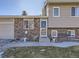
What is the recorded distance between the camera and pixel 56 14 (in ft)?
47.4

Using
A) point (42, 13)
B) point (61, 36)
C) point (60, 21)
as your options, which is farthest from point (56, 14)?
point (42, 13)

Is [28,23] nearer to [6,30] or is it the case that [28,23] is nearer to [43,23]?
[43,23]

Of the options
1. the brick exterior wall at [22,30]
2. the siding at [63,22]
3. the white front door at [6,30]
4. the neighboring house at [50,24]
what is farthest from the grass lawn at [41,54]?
the white front door at [6,30]

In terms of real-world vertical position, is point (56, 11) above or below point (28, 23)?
above

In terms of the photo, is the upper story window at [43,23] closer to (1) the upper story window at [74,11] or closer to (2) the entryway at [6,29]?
(1) the upper story window at [74,11]

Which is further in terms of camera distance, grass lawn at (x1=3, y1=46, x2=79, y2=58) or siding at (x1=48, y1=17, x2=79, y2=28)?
siding at (x1=48, y1=17, x2=79, y2=28)

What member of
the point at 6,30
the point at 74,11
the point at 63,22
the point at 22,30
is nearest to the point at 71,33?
the point at 63,22

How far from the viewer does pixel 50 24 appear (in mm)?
14422

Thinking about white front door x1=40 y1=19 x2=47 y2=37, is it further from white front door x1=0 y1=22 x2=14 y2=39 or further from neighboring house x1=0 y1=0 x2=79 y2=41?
white front door x1=0 y1=22 x2=14 y2=39

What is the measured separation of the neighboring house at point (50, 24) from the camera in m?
14.4

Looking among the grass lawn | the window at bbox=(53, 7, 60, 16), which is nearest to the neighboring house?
the window at bbox=(53, 7, 60, 16)

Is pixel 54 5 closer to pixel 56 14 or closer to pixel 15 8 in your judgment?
pixel 56 14

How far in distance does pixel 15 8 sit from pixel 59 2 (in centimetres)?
412

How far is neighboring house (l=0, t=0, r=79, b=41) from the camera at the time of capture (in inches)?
565
